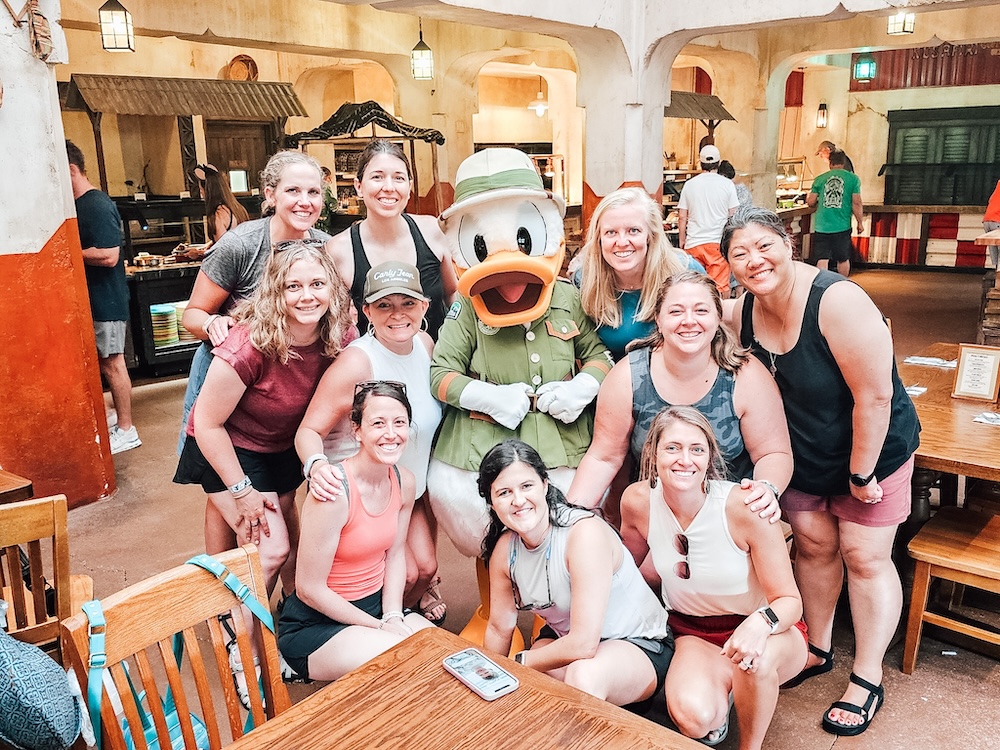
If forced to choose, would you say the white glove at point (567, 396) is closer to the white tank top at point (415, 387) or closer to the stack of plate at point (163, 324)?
the white tank top at point (415, 387)

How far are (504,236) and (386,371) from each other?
1.76 feet

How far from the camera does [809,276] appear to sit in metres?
2.40

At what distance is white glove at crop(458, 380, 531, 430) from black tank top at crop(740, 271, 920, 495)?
705 millimetres

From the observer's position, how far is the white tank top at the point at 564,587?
2.19 meters

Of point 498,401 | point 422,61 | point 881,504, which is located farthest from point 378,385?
point 422,61

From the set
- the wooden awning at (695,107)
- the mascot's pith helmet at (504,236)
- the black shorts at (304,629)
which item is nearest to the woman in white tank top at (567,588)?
the black shorts at (304,629)

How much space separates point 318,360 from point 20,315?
2118mm

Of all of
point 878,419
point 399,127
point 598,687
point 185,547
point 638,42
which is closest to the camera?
point 598,687

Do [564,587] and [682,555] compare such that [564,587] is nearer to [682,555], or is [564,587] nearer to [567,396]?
[682,555]

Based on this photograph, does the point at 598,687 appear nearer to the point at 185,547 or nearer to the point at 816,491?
the point at 816,491

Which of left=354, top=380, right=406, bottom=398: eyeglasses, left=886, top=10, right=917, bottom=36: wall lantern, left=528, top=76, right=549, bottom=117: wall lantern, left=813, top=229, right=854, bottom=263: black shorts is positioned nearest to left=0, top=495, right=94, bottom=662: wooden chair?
left=354, top=380, right=406, bottom=398: eyeglasses

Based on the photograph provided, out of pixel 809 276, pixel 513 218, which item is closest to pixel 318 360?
pixel 513 218

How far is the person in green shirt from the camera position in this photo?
31.4 ft

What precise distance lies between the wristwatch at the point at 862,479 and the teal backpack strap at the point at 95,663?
1.95m
